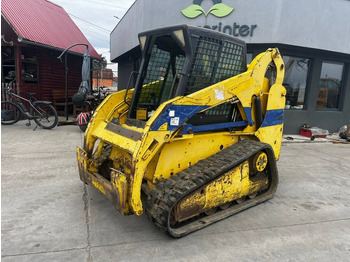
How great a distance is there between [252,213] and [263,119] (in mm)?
1405

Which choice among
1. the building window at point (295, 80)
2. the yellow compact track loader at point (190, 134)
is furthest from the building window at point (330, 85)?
the yellow compact track loader at point (190, 134)

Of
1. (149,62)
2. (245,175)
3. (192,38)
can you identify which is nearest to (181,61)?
(149,62)

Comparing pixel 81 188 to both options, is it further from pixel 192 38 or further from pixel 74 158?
pixel 192 38

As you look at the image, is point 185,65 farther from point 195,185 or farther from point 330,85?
point 330,85

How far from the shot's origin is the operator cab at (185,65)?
3238 millimetres

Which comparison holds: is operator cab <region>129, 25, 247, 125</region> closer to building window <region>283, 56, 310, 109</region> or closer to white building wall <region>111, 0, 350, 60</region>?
white building wall <region>111, 0, 350, 60</region>

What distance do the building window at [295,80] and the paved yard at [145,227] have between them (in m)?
5.26

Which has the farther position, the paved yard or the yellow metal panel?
the yellow metal panel

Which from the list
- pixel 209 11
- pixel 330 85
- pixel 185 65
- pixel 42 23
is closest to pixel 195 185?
pixel 185 65

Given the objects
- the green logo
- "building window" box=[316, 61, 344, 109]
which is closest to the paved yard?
the green logo

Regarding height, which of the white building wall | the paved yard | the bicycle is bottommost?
the paved yard

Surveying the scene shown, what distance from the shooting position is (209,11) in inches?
344

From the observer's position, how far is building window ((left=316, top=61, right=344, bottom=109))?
1016 cm

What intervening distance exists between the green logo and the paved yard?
5837 millimetres
